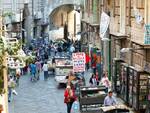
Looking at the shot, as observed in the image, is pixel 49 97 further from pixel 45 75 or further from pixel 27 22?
pixel 27 22

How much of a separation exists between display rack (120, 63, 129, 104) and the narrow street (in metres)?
2.74

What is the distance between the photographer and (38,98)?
30.4 m

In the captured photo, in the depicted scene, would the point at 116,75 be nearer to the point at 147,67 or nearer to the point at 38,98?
the point at 38,98

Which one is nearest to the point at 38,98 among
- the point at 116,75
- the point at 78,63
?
the point at 78,63

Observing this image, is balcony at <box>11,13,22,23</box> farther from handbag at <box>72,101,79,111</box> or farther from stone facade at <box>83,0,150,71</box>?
handbag at <box>72,101,79,111</box>

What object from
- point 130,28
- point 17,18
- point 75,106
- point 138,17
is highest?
point 138,17

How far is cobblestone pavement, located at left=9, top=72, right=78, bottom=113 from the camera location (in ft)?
88.4

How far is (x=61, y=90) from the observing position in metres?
32.9

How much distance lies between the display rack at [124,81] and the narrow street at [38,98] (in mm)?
2744

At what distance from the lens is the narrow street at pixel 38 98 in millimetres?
26922

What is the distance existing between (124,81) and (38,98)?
456cm

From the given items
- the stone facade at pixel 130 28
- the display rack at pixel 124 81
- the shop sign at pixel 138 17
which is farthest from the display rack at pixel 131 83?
the shop sign at pixel 138 17

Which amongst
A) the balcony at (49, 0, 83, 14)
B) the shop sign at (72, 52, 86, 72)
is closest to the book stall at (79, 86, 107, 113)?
the shop sign at (72, 52, 86, 72)

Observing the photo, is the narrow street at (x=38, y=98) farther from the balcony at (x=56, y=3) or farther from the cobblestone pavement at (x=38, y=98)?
the balcony at (x=56, y=3)
